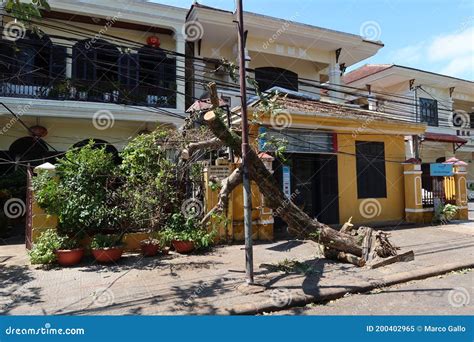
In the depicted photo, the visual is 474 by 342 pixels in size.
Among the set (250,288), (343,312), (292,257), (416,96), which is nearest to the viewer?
(343,312)

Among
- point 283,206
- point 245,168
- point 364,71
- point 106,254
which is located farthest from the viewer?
point 364,71

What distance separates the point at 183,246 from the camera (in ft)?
25.1

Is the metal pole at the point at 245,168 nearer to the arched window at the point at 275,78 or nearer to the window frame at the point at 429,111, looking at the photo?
the arched window at the point at 275,78

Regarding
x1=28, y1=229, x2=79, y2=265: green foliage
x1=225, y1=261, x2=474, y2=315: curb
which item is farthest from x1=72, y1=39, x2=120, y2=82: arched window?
x1=225, y1=261, x2=474, y2=315: curb

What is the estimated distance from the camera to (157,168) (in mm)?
8609

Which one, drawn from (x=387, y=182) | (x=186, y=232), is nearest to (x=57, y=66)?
(x=186, y=232)

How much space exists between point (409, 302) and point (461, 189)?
32.4 ft

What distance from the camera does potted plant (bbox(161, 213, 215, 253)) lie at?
25.1 ft

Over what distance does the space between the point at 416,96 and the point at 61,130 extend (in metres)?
18.6

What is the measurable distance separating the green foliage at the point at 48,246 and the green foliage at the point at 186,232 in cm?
192

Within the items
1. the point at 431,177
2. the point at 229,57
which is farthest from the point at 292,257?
the point at 229,57

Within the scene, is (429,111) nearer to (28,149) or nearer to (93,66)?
(93,66)

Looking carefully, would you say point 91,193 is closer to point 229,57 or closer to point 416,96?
point 229,57

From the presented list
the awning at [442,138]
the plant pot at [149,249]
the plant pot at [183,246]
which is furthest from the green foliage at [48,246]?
the awning at [442,138]
